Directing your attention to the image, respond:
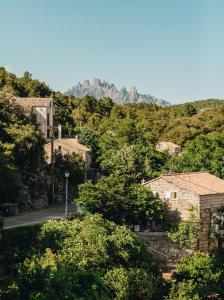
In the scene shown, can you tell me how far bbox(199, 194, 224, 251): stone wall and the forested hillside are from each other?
37.5 feet

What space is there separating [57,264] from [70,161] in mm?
28740

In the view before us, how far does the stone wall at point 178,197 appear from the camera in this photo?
143ft

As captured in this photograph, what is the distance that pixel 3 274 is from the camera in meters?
33.4

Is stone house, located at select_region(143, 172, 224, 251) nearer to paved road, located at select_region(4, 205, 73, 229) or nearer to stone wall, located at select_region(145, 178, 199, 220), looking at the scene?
stone wall, located at select_region(145, 178, 199, 220)

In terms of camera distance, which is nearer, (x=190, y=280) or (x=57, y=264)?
(x=57, y=264)

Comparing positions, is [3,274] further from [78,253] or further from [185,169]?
[185,169]

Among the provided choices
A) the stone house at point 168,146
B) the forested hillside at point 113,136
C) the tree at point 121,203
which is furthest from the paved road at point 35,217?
the stone house at point 168,146

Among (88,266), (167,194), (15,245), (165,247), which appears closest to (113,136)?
(167,194)

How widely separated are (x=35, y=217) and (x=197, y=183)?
1336 centimetres

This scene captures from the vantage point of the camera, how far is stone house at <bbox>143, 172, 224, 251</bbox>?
43.5 metres

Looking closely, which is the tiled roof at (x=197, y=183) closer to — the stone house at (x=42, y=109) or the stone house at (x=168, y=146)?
the stone house at (x=42, y=109)

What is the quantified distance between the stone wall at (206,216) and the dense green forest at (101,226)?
2716 mm

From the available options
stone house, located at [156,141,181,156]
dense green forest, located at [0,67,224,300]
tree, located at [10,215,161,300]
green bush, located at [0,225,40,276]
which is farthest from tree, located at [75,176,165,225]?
stone house, located at [156,141,181,156]

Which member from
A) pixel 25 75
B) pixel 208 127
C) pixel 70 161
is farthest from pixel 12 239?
pixel 208 127
